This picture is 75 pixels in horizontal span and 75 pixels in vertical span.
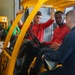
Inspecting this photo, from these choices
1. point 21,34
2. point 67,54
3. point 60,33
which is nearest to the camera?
point 67,54

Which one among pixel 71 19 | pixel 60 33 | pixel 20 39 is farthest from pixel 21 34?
pixel 60 33

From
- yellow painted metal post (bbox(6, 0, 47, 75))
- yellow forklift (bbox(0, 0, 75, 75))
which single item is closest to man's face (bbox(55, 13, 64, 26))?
yellow forklift (bbox(0, 0, 75, 75))

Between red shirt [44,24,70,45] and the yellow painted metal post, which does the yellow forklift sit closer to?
the yellow painted metal post

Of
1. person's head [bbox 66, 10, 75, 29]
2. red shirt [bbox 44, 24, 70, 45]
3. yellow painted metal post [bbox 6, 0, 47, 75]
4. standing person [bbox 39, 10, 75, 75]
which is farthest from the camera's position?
red shirt [bbox 44, 24, 70, 45]

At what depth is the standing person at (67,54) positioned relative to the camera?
282cm

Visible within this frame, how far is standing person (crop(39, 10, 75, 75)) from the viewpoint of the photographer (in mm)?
2822

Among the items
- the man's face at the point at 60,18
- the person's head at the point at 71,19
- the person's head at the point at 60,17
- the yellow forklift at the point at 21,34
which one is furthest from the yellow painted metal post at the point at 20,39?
the man's face at the point at 60,18

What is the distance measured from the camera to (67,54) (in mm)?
2832

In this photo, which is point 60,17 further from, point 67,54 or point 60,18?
point 67,54

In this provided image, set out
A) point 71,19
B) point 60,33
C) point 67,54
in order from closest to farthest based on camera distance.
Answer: point 67,54 < point 71,19 < point 60,33

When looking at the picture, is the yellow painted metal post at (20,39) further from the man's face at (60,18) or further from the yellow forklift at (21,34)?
the man's face at (60,18)

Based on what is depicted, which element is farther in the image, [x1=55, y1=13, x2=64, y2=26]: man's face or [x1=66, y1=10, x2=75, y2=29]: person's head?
[x1=55, y1=13, x2=64, y2=26]: man's face

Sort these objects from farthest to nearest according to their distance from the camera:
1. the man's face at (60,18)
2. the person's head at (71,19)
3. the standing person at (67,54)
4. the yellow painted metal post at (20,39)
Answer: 1. the man's face at (60,18)
2. the yellow painted metal post at (20,39)
3. the person's head at (71,19)
4. the standing person at (67,54)

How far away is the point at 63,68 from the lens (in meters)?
3.12
